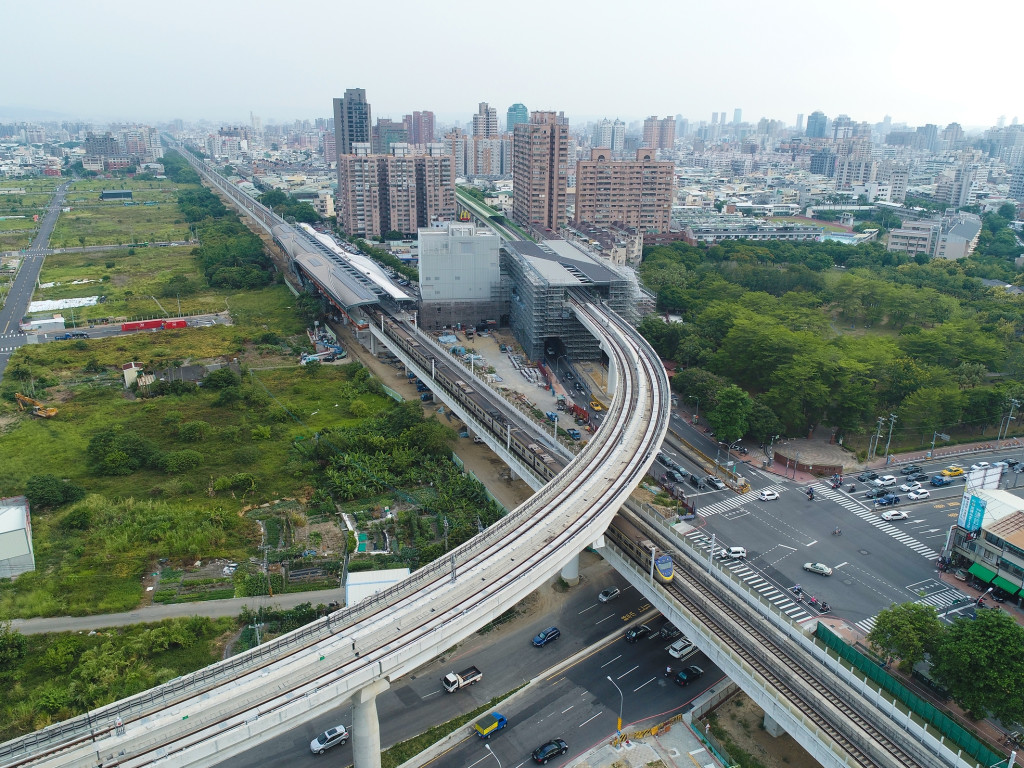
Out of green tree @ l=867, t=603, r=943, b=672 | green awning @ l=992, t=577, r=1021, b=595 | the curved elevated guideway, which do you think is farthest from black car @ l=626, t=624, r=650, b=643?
green awning @ l=992, t=577, r=1021, b=595

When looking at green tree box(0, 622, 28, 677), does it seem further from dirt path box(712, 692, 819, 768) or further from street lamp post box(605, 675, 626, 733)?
dirt path box(712, 692, 819, 768)

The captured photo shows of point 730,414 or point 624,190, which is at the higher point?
point 624,190

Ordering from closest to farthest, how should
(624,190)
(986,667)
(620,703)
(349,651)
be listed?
(349,651) → (986,667) → (620,703) → (624,190)

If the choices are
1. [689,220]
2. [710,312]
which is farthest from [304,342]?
[689,220]

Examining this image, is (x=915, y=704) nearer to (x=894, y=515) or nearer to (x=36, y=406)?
(x=894, y=515)

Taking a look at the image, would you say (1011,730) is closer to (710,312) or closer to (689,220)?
(710,312)

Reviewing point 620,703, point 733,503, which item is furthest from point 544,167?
point 620,703
